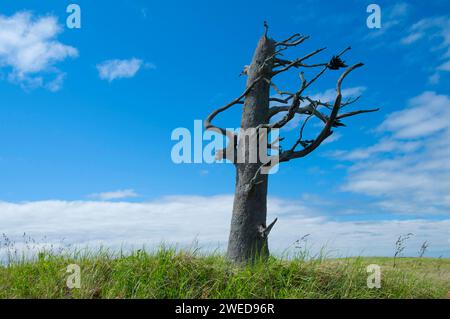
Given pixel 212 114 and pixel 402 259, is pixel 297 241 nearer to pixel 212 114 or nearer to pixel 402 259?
pixel 212 114

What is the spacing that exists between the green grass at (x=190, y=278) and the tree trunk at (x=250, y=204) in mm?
343

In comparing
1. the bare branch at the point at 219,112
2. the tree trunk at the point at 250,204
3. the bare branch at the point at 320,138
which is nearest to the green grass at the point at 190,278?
the tree trunk at the point at 250,204

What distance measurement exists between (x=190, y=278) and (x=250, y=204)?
1.87 metres

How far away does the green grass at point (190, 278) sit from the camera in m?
7.02

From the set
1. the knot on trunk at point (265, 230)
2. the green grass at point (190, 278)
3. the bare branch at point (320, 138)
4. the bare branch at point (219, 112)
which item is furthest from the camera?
the bare branch at point (219, 112)

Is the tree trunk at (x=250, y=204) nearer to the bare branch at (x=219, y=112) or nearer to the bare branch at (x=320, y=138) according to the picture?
the bare branch at (x=219, y=112)

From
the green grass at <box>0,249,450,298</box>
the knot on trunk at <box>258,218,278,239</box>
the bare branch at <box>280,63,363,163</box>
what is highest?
the bare branch at <box>280,63,363,163</box>

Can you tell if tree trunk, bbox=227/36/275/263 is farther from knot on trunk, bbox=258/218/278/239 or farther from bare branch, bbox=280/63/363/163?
bare branch, bbox=280/63/363/163

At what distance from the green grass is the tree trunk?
Result: 34cm

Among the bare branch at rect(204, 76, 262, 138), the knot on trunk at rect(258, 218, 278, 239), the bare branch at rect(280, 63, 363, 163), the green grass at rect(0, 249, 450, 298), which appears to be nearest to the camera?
the green grass at rect(0, 249, 450, 298)

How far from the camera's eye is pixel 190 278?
7.26 meters

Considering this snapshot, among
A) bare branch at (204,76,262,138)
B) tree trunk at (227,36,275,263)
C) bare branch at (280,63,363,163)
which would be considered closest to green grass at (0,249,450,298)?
tree trunk at (227,36,275,263)

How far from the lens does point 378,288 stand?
7945 millimetres

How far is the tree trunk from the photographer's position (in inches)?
324
